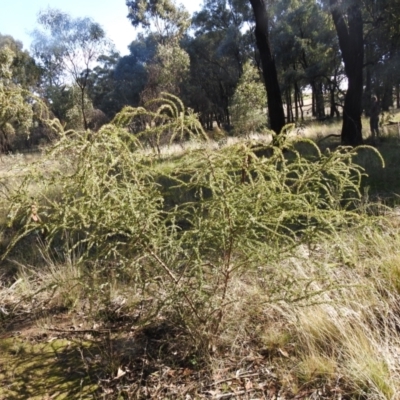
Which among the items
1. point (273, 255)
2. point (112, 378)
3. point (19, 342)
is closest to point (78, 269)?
point (19, 342)

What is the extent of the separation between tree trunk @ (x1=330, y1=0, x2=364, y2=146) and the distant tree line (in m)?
0.02

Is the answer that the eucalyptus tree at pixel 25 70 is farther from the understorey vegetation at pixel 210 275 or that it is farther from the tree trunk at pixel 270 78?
the understorey vegetation at pixel 210 275

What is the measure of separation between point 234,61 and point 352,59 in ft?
65.6

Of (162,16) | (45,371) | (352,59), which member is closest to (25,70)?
(162,16)

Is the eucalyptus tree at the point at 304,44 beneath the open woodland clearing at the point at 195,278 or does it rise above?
above

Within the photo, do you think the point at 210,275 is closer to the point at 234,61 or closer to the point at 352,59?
the point at 352,59

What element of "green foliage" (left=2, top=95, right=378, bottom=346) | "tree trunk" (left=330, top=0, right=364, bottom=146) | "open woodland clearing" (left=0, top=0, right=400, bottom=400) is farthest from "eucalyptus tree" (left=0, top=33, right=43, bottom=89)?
"green foliage" (left=2, top=95, right=378, bottom=346)

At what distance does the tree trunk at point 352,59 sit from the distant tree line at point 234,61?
22mm

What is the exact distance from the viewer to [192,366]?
199 centimetres

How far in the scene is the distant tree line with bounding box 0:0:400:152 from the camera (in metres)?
8.24

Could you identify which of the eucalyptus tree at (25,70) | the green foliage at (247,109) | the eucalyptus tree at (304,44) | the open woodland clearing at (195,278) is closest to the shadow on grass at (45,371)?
the open woodland clearing at (195,278)

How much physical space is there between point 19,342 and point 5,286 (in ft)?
3.73

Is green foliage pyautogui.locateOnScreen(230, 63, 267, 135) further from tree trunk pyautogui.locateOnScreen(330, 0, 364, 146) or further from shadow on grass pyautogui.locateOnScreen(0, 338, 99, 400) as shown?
shadow on grass pyautogui.locateOnScreen(0, 338, 99, 400)

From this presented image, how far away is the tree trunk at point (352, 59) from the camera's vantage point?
25.7ft
